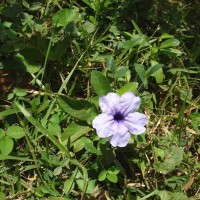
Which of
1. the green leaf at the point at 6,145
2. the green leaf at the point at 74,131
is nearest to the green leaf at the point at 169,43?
the green leaf at the point at 74,131

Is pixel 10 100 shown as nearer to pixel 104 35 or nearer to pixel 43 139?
pixel 43 139

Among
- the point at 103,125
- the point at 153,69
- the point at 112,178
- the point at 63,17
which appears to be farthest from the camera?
the point at 63,17

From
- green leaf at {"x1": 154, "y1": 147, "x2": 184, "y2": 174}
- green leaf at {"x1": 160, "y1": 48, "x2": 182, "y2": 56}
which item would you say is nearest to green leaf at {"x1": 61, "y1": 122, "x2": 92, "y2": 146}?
green leaf at {"x1": 154, "y1": 147, "x2": 184, "y2": 174}

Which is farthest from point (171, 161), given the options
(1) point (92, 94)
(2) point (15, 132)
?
(2) point (15, 132)

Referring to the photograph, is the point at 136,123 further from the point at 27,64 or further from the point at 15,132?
the point at 27,64

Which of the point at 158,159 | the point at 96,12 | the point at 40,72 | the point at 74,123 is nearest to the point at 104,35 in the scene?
the point at 96,12

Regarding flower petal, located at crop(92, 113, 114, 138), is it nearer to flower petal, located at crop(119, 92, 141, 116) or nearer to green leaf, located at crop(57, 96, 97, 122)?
flower petal, located at crop(119, 92, 141, 116)
